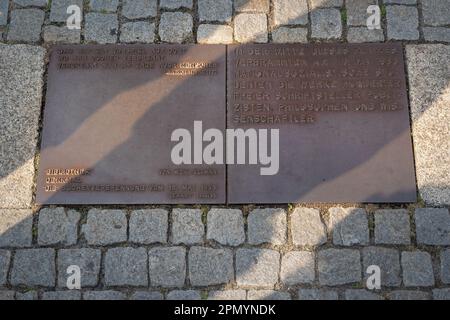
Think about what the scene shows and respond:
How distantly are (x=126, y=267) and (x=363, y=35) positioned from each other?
2625 mm

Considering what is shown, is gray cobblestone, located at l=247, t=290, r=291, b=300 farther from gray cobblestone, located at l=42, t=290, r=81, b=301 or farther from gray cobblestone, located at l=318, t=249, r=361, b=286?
gray cobblestone, located at l=42, t=290, r=81, b=301

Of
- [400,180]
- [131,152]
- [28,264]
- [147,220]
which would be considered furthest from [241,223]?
[28,264]

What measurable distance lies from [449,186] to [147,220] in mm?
2264

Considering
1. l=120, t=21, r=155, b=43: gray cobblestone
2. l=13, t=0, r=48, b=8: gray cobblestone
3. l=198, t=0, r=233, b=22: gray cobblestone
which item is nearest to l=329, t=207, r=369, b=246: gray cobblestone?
l=198, t=0, r=233, b=22: gray cobblestone

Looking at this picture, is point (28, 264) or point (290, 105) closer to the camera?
point (28, 264)

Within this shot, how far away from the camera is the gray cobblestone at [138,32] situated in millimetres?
4125

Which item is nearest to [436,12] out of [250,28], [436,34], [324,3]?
[436,34]

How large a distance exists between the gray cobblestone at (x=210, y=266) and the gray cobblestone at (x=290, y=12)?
1.95m

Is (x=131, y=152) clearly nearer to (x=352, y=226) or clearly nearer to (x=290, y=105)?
(x=290, y=105)

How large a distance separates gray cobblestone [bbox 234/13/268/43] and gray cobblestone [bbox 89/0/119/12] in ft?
3.37

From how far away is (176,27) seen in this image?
417cm

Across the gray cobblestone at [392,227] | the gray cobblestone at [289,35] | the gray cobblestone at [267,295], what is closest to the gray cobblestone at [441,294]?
the gray cobblestone at [392,227]

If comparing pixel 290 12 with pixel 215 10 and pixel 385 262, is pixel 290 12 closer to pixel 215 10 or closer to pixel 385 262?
pixel 215 10
